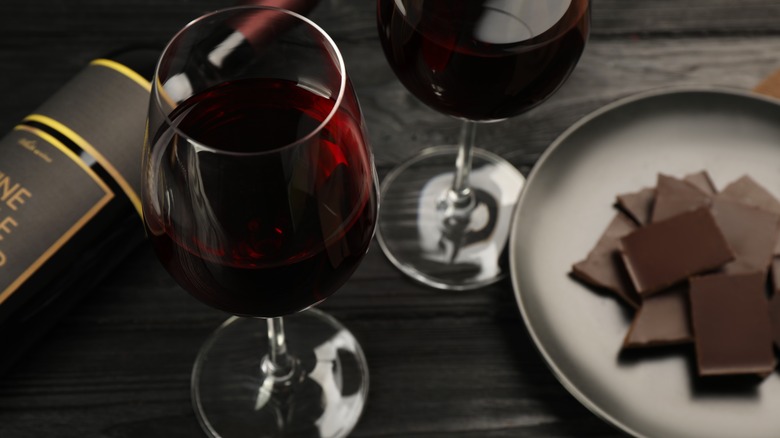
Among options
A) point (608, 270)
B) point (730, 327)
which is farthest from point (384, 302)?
point (730, 327)

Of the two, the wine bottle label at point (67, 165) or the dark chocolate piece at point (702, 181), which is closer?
the wine bottle label at point (67, 165)

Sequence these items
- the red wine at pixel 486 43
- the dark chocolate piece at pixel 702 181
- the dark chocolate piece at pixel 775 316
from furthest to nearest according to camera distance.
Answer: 1. the dark chocolate piece at pixel 702 181
2. the dark chocolate piece at pixel 775 316
3. the red wine at pixel 486 43

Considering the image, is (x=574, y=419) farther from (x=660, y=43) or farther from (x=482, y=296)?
(x=660, y=43)

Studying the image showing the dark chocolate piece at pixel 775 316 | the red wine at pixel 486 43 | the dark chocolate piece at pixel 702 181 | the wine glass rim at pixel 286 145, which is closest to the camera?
the wine glass rim at pixel 286 145

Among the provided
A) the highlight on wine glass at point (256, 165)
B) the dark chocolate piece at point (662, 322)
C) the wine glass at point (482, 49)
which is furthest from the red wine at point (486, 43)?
the dark chocolate piece at point (662, 322)

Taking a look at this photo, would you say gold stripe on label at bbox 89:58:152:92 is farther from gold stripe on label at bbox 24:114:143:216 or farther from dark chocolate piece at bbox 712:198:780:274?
dark chocolate piece at bbox 712:198:780:274

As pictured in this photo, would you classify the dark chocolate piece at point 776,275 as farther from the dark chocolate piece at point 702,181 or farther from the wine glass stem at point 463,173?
the wine glass stem at point 463,173

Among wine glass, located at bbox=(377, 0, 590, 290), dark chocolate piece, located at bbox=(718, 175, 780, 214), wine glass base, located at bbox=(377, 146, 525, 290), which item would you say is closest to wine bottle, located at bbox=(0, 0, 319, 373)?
wine glass, located at bbox=(377, 0, 590, 290)

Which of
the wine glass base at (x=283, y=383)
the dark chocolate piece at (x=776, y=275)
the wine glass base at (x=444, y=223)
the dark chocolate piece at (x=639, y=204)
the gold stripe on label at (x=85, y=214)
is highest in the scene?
the gold stripe on label at (x=85, y=214)
